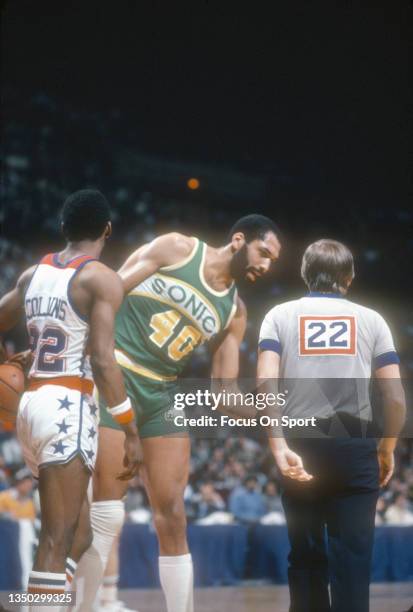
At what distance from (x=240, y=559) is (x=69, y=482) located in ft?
20.7

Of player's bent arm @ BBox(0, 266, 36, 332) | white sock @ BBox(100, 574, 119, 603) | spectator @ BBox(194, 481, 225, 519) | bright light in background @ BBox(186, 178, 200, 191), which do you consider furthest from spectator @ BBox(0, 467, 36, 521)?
bright light in background @ BBox(186, 178, 200, 191)

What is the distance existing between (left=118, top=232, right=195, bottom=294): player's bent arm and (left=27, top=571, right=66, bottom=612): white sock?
150 centimetres

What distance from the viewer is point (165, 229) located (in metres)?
13.0

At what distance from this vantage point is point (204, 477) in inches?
387

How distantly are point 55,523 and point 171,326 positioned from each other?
1397 millimetres

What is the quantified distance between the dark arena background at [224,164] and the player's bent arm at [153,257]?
78.4 inches

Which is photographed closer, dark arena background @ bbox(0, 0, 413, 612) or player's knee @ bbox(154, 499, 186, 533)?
player's knee @ bbox(154, 499, 186, 533)

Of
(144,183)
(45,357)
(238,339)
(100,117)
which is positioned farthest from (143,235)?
(45,357)

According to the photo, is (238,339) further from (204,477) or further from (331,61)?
(204,477)

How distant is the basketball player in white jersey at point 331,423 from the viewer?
3443 millimetres

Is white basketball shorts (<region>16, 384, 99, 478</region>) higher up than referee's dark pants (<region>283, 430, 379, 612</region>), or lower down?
higher up

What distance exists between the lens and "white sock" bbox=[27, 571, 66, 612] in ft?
10.8

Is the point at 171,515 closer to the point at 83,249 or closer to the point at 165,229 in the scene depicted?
the point at 83,249

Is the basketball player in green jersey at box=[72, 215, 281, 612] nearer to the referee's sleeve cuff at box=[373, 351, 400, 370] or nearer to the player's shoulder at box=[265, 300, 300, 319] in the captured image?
the player's shoulder at box=[265, 300, 300, 319]
